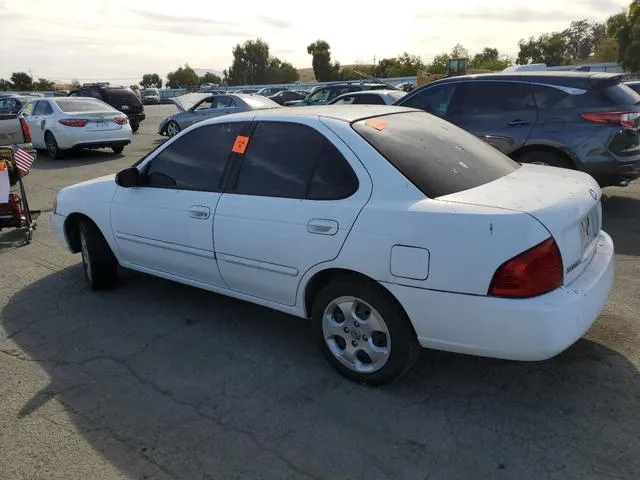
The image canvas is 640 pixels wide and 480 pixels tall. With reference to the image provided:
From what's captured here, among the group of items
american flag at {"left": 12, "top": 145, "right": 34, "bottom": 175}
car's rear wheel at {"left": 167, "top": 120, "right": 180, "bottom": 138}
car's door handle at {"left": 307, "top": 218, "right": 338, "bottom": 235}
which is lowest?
car's rear wheel at {"left": 167, "top": 120, "right": 180, "bottom": 138}

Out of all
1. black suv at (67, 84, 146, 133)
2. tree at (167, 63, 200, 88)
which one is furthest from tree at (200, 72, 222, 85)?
black suv at (67, 84, 146, 133)

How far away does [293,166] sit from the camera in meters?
3.49

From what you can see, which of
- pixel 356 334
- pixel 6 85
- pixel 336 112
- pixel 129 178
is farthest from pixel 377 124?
pixel 6 85

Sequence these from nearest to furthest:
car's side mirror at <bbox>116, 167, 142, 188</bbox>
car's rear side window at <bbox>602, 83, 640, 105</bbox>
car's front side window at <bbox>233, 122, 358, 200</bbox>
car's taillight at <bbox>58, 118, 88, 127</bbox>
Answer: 1. car's front side window at <bbox>233, 122, 358, 200</bbox>
2. car's side mirror at <bbox>116, 167, 142, 188</bbox>
3. car's rear side window at <bbox>602, 83, 640, 105</bbox>
4. car's taillight at <bbox>58, 118, 88, 127</bbox>

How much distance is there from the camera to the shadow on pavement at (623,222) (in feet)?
18.6

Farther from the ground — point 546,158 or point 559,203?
point 559,203

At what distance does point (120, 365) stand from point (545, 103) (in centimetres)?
583

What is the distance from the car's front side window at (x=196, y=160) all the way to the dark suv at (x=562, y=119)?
4.39 meters

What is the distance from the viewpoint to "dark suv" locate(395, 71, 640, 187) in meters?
6.48

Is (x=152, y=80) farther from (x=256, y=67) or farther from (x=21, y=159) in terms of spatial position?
(x=21, y=159)

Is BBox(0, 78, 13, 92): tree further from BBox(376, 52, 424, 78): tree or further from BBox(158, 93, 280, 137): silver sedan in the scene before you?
BBox(158, 93, 280, 137): silver sedan

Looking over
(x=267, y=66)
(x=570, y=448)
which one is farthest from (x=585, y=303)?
(x=267, y=66)

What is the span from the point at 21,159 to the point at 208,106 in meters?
10.1

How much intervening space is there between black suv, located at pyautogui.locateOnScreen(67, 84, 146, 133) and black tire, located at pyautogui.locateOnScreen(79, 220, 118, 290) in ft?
52.7
